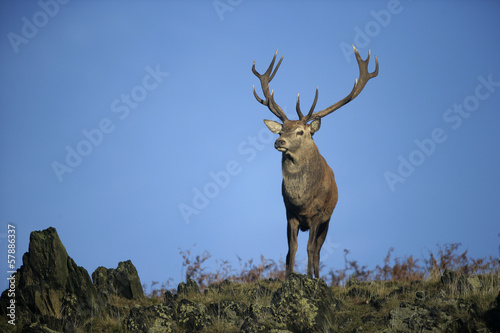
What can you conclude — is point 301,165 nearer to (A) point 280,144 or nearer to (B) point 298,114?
(A) point 280,144

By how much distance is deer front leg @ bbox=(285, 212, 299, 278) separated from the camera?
10.8 m

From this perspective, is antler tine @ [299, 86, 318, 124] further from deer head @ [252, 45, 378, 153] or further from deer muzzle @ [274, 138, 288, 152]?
deer muzzle @ [274, 138, 288, 152]

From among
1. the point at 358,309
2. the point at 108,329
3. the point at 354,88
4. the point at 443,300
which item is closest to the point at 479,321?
the point at 443,300

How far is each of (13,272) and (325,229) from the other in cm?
604

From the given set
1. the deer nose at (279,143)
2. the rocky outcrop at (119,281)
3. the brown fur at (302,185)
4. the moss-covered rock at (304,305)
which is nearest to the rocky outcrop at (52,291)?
the rocky outcrop at (119,281)

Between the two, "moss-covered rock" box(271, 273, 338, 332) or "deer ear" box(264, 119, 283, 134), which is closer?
"moss-covered rock" box(271, 273, 338, 332)

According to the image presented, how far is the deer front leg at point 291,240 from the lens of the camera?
10812 millimetres

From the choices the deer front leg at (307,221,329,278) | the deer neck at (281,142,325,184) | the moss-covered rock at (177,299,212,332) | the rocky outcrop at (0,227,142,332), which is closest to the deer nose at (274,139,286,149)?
the deer neck at (281,142,325,184)

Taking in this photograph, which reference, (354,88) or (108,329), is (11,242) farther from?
(354,88)

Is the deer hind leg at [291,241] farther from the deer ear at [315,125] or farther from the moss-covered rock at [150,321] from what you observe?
the moss-covered rock at [150,321]

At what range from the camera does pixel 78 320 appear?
835 centimetres

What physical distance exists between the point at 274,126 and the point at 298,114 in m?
0.55

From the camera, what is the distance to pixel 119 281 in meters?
9.81

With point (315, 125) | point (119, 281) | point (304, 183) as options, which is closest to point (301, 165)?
point (304, 183)
